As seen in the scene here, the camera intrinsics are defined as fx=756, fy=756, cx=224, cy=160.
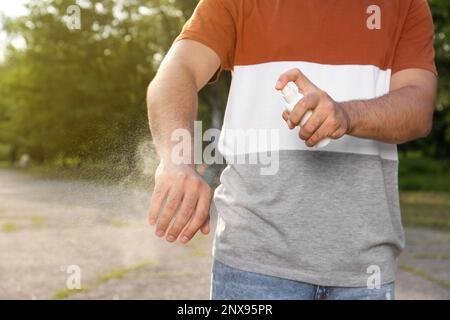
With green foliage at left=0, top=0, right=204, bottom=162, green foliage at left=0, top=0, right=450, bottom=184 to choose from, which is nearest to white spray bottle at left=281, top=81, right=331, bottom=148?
green foliage at left=0, top=0, right=450, bottom=184

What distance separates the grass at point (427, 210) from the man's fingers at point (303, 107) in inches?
369

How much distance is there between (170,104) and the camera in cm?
177

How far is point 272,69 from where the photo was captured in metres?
1.96

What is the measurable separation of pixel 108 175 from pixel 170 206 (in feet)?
2.93

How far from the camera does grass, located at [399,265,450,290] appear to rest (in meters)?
6.26

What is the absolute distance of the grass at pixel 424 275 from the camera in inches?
247

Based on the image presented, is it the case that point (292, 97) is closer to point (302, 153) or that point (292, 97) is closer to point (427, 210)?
point (302, 153)

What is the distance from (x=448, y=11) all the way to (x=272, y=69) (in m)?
13.6

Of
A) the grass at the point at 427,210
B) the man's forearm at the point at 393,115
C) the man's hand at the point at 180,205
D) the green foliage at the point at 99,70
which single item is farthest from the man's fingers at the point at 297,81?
the green foliage at the point at 99,70

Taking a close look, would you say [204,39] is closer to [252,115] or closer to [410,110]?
[252,115]

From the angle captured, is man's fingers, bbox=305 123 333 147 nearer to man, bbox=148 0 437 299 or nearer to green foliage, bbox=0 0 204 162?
man, bbox=148 0 437 299

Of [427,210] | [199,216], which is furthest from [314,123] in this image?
[427,210]

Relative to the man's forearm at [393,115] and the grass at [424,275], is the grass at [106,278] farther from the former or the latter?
the man's forearm at [393,115]
